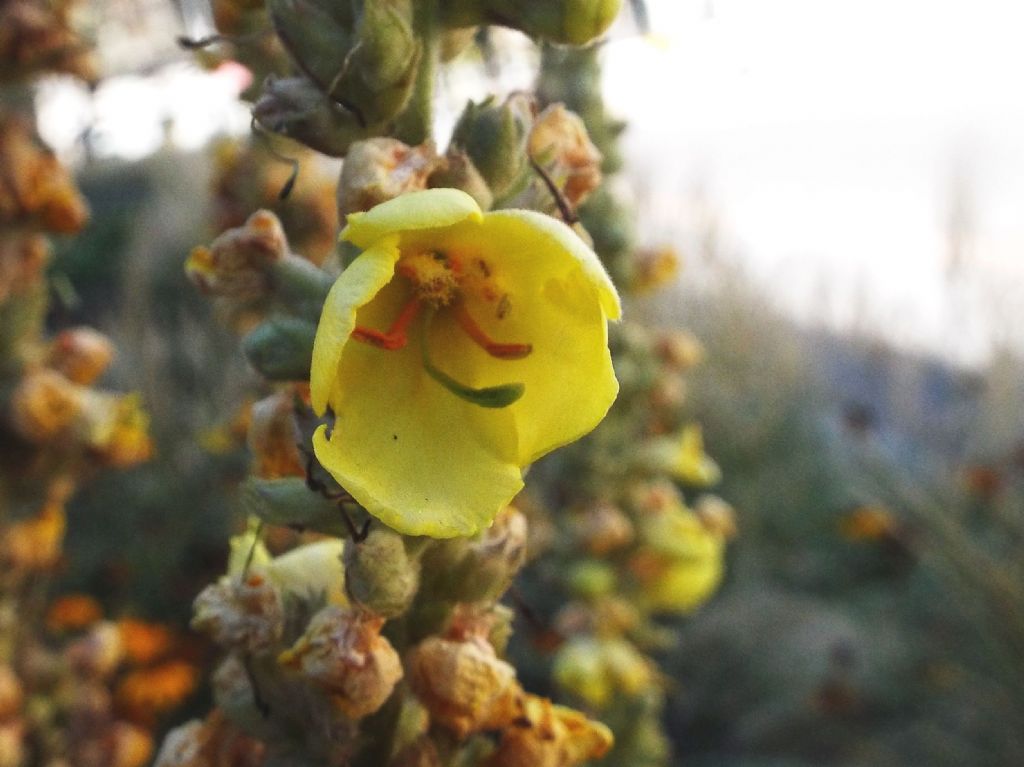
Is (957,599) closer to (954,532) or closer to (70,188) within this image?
(954,532)

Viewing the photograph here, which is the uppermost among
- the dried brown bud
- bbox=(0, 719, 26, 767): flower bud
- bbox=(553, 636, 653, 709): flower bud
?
the dried brown bud

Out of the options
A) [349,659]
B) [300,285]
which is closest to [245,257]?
[300,285]

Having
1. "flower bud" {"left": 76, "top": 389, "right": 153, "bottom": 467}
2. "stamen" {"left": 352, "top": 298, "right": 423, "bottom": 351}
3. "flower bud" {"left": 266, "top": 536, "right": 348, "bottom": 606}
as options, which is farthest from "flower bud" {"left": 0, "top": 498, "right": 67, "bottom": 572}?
"stamen" {"left": 352, "top": 298, "right": 423, "bottom": 351}

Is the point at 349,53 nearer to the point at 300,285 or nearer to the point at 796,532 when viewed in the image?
the point at 300,285

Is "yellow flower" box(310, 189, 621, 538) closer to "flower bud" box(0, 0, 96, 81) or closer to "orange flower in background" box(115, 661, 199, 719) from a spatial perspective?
"flower bud" box(0, 0, 96, 81)

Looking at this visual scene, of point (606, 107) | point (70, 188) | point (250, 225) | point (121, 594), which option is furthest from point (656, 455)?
point (121, 594)
